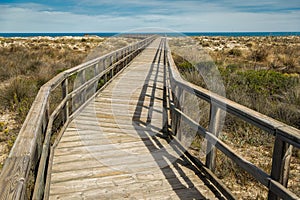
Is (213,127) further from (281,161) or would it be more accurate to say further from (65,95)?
(65,95)

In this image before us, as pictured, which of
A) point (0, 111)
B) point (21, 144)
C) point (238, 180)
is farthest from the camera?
point (0, 111)

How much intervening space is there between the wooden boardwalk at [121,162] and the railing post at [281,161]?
1.02 m

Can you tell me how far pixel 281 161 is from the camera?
7.57 ft

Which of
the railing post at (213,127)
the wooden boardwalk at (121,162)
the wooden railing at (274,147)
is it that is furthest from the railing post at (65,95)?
the railing post at (213,127)

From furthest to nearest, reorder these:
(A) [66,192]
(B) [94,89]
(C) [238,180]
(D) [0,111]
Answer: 1. (B) [94,89]
2. (D) [0,111]
3. (C) [238,180]
4. (A) [66,192]

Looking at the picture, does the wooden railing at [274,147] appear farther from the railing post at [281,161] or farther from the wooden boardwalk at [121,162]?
the wooden boardwalk at [121,162]

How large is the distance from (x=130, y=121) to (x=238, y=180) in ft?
8.37

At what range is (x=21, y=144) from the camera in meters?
1.91

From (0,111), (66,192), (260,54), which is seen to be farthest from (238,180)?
(260,54)

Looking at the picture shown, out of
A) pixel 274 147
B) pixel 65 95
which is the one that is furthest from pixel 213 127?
pixel 65 95

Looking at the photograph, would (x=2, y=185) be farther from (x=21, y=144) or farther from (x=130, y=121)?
(x=130, y=121)

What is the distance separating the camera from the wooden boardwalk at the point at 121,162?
3.26 meters

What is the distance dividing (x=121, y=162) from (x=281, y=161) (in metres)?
2.27

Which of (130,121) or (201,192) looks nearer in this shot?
(201,192)
